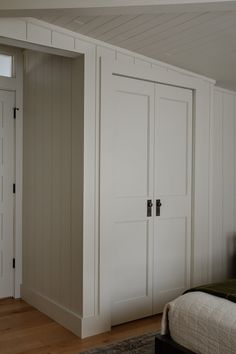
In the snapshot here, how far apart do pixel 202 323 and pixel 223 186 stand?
2624mm

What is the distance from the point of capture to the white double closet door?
11.1ft

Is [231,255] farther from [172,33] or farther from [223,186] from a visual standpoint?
[172,33]

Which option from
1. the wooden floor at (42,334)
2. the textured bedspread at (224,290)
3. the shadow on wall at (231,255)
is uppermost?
the textured bedspread at (224,290)

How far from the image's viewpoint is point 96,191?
10.4ft

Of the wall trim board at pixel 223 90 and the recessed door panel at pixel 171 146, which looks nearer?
the recessed door panel at pixel 171 146

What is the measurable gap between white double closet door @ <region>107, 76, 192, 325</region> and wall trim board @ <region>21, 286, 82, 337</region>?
37 cm

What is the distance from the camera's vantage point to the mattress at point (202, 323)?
6.50 ft

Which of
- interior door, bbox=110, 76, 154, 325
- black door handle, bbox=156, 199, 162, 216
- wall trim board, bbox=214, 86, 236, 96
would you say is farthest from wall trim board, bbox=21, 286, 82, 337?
wall trim board, bbox=214, 86, 236, 96

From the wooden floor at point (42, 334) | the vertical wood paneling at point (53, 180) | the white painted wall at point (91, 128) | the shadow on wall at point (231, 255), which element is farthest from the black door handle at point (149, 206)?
the shadow on wall at point (231, 255)

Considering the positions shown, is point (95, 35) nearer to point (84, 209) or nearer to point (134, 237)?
point (84, 209)

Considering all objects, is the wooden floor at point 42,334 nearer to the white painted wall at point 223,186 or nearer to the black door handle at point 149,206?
the black door handle at point 149,206

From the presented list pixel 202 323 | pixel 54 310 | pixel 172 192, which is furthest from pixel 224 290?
pixel 54 310

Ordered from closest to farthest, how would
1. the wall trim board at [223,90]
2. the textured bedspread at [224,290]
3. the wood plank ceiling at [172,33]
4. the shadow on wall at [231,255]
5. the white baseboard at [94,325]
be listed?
the textured bedspread at [224,290] < the wood plank ceiling at [172,33] < the white baseboard at [94,325] < the wall trim board at [223,90] < the shadow on wall at [231,255]

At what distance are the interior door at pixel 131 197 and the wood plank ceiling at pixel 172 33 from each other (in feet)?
1.17
